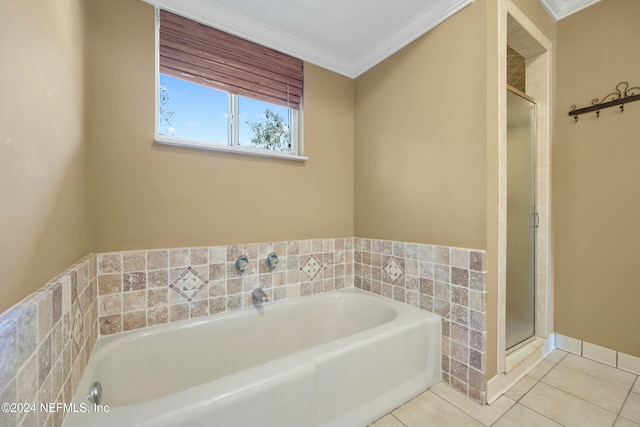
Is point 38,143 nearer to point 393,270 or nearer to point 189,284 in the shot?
point 189,284

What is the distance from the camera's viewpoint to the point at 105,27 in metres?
1.42

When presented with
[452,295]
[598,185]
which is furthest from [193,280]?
[598,185]

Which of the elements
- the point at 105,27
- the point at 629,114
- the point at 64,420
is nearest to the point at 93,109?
the point at 105,27

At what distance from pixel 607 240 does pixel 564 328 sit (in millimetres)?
744

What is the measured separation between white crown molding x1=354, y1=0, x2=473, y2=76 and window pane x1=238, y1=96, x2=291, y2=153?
845mm

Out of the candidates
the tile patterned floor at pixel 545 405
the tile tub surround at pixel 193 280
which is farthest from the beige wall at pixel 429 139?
the tile patterned floor at pixel 545 405

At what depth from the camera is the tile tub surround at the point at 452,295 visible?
57.3 inches

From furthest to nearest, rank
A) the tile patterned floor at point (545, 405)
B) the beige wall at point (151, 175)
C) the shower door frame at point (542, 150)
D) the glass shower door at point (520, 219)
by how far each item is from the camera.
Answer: the shower door frame at point (542, 150)
the glass shower door at point (520, 219)
the beige wall at point (151, 175)
the tile patterned floor at point (545, 405)

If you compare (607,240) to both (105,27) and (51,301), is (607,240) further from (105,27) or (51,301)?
(105,27)

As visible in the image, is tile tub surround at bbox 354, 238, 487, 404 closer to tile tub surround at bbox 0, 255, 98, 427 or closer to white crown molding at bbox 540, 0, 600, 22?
tile tub surround at bbox 0, 255, 98, 427

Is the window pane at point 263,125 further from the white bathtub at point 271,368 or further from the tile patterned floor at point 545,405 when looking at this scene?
the tile patterned floor at point 545,405

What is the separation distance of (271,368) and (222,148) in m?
1.37

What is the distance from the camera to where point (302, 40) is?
2.03 metres

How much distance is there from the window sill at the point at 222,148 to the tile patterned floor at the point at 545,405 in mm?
1793
